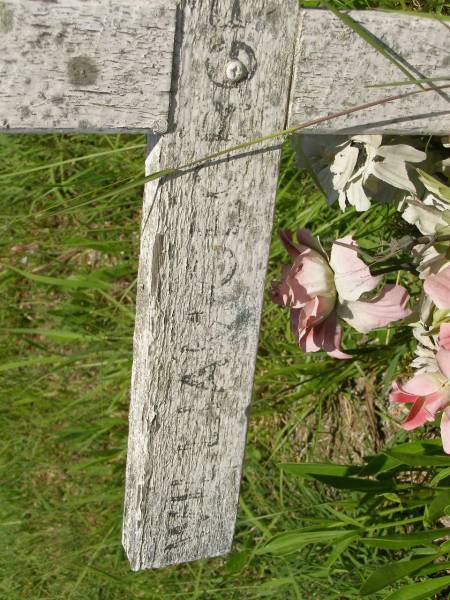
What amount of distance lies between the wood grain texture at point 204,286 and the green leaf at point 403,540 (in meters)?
0.21

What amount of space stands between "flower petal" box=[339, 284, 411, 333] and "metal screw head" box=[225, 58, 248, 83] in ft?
1.09

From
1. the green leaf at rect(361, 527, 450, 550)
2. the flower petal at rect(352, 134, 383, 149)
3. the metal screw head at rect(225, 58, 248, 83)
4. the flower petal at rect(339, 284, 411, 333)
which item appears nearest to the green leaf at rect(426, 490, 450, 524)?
the green leaf at rect(361, 527, 450, 550)

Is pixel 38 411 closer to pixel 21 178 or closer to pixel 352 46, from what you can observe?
pixel 21 178

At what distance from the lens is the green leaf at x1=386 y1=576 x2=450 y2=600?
113 cm

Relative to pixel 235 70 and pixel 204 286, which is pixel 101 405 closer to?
pixel 204 286

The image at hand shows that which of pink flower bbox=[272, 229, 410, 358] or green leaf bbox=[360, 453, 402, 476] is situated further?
green leaf bbox=[360, 453, 402, 476]

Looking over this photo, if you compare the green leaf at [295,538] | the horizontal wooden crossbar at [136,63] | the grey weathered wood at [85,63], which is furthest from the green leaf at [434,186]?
the green leaf at [295,538]

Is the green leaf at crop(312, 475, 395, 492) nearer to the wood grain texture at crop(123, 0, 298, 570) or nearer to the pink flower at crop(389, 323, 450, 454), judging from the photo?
the wood grain texture at crop(123, 0, 298, 570)

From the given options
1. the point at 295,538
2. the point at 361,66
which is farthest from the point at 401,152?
the point at 295,538

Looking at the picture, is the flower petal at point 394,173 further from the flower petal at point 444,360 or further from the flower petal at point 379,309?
the flower petal at point 444,360

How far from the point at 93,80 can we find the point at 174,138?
0.38ft

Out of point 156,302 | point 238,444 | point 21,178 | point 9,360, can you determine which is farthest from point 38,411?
point 156,302

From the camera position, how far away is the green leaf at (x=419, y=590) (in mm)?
1128

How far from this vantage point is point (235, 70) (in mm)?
900
